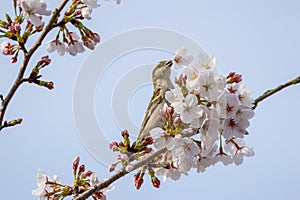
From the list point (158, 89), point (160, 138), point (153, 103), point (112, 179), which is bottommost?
point (112, 179)

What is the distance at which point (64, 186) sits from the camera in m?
2.57

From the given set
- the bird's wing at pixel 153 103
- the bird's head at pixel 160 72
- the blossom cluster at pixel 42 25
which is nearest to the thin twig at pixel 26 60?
the blossom cluster at pixel 42 25

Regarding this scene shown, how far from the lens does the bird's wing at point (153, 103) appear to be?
393 centimetres

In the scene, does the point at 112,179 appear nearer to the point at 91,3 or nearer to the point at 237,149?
the point at 237,149

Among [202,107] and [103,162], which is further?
[103,162]

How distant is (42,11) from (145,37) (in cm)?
116

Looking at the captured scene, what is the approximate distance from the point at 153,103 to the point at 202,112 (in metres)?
2.00

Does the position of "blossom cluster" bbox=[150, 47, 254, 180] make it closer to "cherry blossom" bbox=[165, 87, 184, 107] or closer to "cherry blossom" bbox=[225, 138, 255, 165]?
"cherry blossom" bbox=[165, 87, 184, 107]

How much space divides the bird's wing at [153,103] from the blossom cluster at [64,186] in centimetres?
126

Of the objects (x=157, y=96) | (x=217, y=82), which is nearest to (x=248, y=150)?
(x=217, y=82)

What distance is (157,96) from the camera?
4273 millimetres

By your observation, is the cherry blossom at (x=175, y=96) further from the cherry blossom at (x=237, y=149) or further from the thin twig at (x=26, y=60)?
the thin twig at (x=26, y=60)

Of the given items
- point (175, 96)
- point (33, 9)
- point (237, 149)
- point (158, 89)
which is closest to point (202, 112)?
point (175, 96)

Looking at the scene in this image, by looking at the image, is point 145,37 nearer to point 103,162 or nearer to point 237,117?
point 103,162
